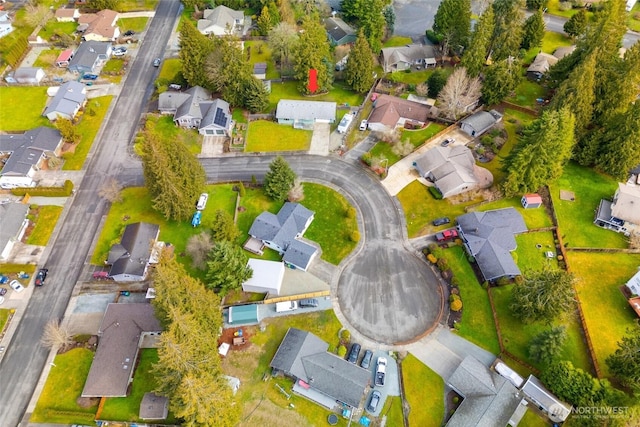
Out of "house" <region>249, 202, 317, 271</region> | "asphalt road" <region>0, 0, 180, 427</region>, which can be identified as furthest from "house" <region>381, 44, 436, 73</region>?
"asphalt road" <region>0, 0, 180, 427</region>

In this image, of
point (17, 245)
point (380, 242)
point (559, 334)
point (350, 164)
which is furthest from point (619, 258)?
point (17, 245)

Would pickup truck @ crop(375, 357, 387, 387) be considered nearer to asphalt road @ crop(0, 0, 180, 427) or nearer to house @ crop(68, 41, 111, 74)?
asphalt road @ crop(0, 0, 180, 427)

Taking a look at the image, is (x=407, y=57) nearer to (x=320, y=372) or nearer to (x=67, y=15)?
(x=320, y=372)

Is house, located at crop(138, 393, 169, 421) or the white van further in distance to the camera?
the white van

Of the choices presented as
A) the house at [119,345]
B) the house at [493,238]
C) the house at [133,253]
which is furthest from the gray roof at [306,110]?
the house at [119,345]

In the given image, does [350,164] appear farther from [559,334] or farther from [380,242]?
[559,334]
